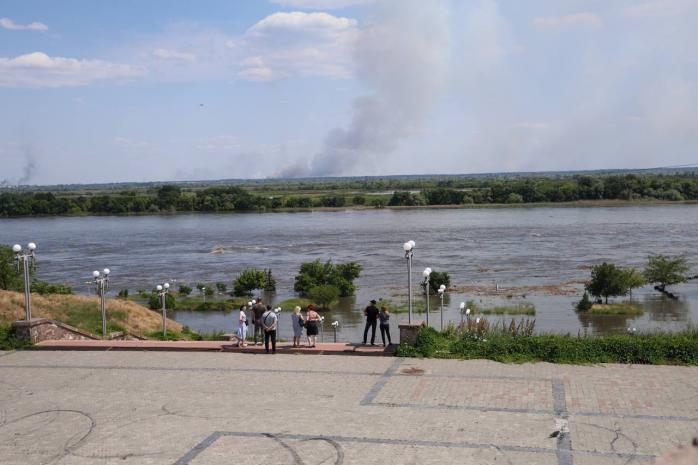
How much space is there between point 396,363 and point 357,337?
1674 cm

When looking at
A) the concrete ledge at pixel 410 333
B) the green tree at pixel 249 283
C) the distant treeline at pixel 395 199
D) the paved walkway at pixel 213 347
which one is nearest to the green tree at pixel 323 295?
the green tree at pixel 249 283

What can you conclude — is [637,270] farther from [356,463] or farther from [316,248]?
[356,463]

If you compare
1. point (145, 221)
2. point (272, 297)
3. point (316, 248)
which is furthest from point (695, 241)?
point (145, 221)

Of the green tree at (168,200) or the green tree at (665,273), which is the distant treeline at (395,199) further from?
the green tree at (665,273)

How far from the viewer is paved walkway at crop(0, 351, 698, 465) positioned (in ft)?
30.2

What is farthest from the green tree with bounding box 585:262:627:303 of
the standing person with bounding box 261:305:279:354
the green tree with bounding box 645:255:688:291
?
the standing person with bounding box 261:305:279:354

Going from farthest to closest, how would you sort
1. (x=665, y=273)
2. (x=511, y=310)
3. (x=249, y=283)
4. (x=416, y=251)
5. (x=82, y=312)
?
(x=416, y=251), (x=249, y=283), (x=665, y=273), (x=511, y=310), (x=82, y=312)

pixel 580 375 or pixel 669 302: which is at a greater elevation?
pixel 580 375

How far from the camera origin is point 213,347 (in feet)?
51.0

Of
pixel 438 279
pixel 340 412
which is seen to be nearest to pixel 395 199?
pixel 438 279

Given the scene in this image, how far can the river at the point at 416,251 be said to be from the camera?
40406mm

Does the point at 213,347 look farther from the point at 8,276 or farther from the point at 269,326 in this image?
the point at 8,276

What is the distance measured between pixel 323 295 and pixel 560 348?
28.7 metres

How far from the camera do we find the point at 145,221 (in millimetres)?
117250
